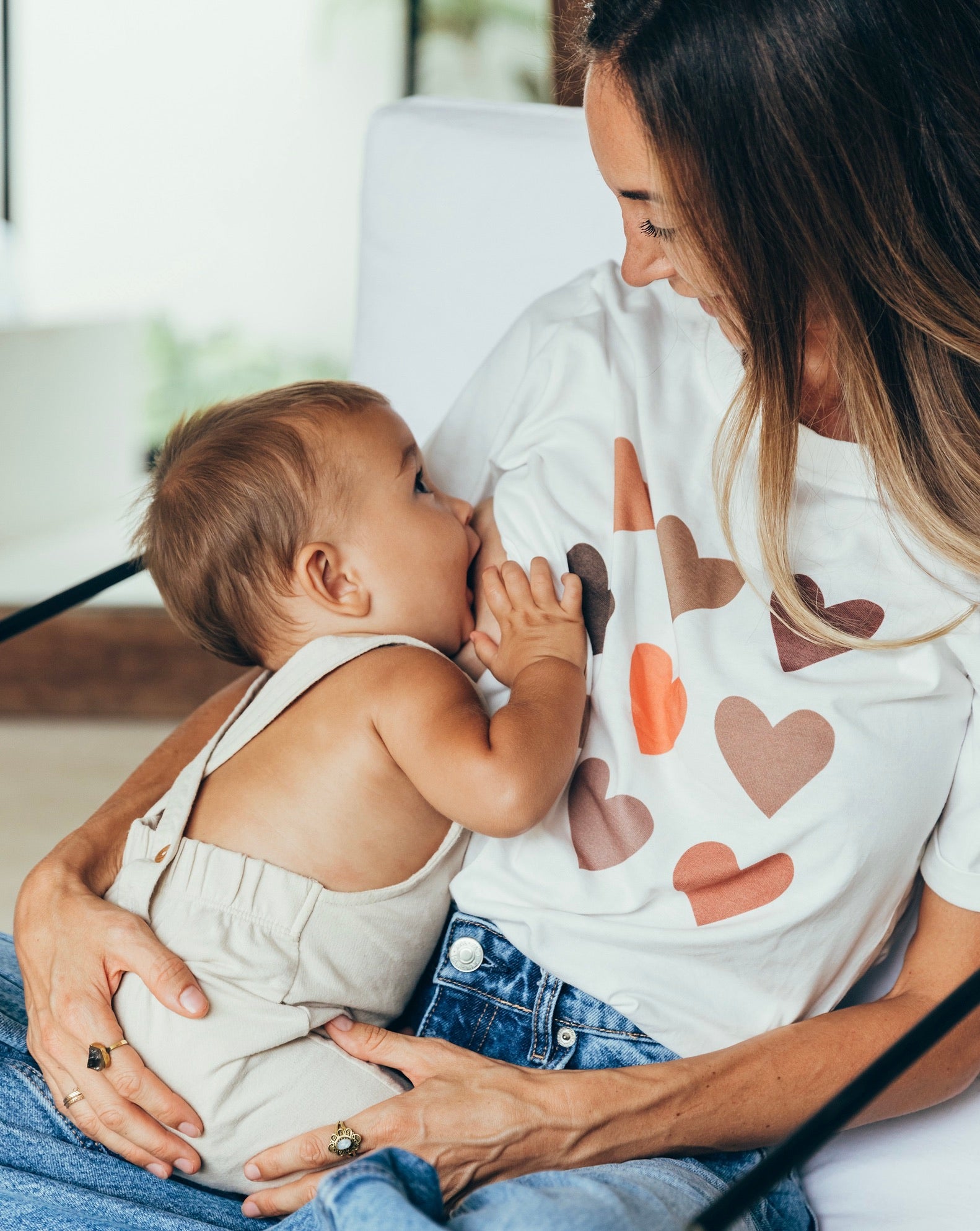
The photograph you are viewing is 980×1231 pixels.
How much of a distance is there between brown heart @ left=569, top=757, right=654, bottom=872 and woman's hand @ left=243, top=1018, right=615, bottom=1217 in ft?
0.56

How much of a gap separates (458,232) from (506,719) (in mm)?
768

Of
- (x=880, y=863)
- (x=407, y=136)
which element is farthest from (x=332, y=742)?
(x=407, y=136)

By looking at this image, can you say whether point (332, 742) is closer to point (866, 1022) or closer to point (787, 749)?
point (787, 749)

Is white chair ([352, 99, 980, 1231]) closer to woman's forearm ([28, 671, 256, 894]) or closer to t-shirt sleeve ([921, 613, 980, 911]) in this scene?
woman's forearm ([28, 671, 256, 894])

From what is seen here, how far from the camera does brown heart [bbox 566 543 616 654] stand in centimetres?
101

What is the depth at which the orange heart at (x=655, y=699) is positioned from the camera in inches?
37.8

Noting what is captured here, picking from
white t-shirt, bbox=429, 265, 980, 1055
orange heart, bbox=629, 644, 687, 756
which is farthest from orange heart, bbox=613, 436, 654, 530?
orange heart, bbox=629, 644, 687, 756

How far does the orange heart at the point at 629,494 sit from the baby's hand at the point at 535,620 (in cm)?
7

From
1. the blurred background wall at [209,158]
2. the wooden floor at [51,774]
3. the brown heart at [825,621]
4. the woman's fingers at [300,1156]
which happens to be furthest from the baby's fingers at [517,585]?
the blurred background wall at [209,158]

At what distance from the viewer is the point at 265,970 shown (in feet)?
3.14

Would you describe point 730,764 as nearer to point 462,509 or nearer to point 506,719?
point 506,719

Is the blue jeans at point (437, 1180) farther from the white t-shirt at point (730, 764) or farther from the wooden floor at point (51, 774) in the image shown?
the wooden floor at point (51, 774)

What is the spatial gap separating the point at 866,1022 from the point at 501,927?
0.31 meters

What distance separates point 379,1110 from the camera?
2.94ft
